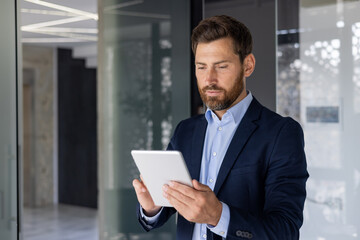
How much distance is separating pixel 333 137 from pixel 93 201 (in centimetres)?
652

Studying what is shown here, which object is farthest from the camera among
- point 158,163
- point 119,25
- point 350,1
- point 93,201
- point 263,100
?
point 93,201

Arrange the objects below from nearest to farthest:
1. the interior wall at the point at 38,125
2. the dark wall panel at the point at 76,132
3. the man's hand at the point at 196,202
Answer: the man's hand at the point at 196,202, the dark wall panel at the point at 76,132, the interior wall at the point at 38,125

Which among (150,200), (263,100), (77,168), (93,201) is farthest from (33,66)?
(150,200)

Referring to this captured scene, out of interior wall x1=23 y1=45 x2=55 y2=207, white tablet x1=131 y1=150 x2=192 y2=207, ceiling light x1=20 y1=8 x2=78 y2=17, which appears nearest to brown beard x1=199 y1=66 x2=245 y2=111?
white tablet x1=131 y1=150 x2=192 y2=207

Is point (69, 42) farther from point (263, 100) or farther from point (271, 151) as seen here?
point (271, 151)

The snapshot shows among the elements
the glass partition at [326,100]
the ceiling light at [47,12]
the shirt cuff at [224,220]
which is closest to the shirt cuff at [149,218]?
the shirt cuff at [224,220]

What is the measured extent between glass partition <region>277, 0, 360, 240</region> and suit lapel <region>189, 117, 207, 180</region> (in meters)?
2.31

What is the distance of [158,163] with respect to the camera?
4.71 ft

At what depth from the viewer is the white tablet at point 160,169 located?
4.53ft

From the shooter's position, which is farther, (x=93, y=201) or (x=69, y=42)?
(x=93, y=201)

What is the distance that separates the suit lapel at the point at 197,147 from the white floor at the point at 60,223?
5490 mm

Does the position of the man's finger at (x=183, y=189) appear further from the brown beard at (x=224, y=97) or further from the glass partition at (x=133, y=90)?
the glass partition at (x=133, y=90)

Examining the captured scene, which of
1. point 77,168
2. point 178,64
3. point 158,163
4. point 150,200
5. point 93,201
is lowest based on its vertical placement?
point 93,201

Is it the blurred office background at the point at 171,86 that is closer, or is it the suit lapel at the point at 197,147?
the suit lapel at the point at 197,147
